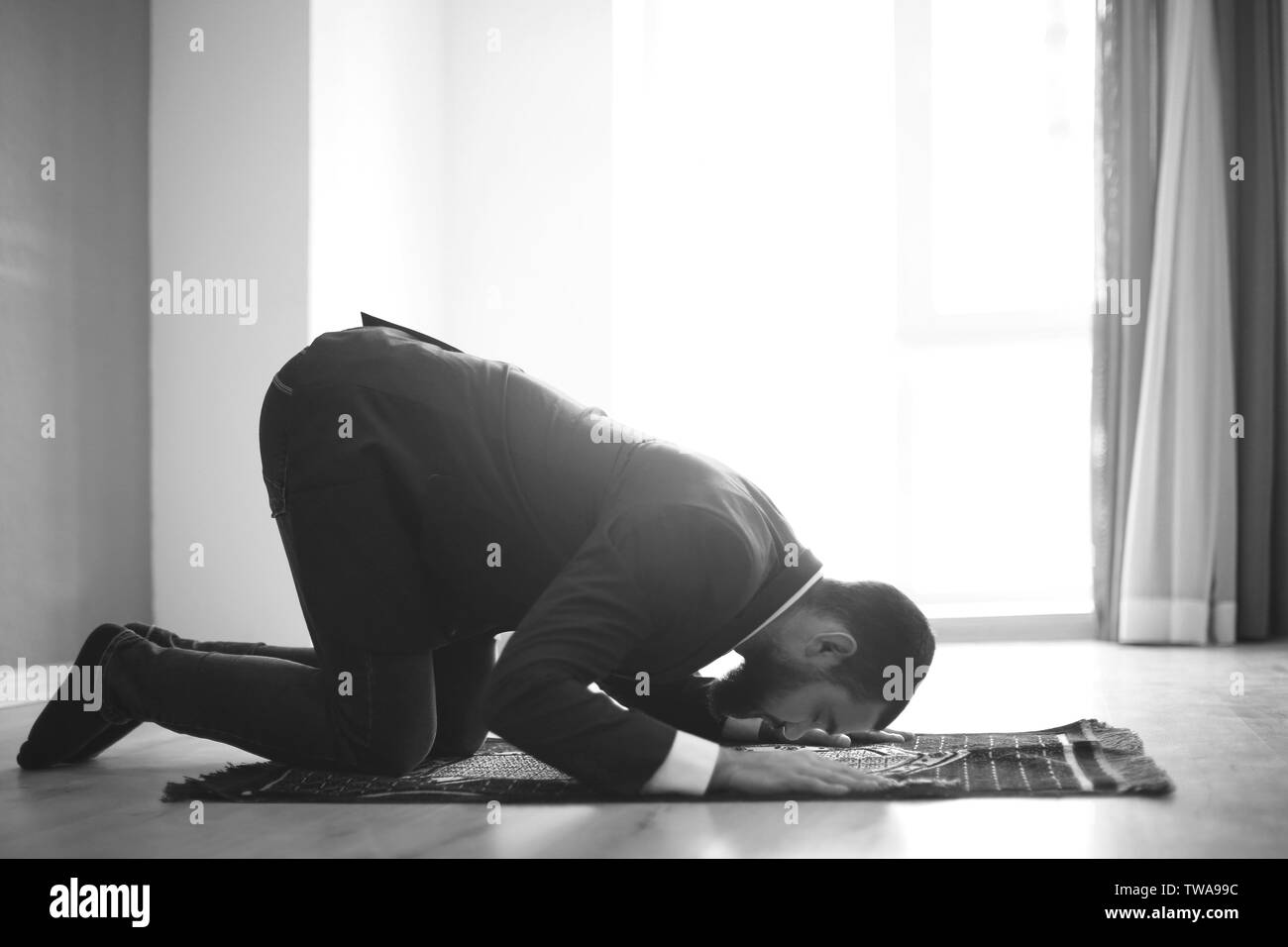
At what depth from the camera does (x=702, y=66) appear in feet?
14.7

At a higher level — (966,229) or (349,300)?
(966,229)

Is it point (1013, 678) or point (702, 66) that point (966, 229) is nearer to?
point (702, 66)

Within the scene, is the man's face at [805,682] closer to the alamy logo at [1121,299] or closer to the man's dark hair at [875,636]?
the man's dark hair at [875,636]

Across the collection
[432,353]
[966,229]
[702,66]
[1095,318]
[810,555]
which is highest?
[702,66]

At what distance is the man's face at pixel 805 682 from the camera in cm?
154

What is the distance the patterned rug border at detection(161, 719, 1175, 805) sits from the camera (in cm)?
148

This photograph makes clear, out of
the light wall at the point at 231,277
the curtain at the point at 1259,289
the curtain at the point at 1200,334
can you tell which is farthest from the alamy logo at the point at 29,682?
the curtain at the point at 1259,289

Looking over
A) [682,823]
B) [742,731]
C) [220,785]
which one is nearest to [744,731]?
[742,731]

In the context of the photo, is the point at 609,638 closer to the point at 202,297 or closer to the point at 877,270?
the point at 202,297

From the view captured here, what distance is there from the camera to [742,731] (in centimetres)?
189

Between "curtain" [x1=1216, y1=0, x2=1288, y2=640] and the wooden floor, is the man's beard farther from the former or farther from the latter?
"curtain" [x1=1216, y1=0, x2=1288, y2=640]
